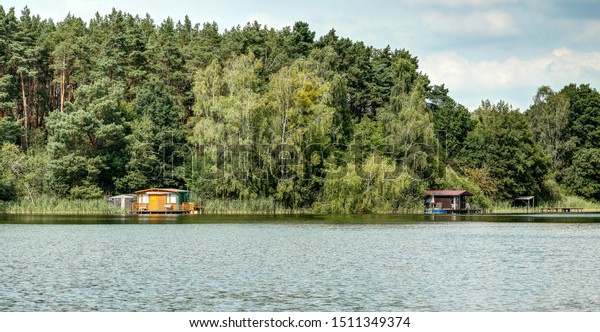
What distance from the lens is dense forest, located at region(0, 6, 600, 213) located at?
7906 centimetres

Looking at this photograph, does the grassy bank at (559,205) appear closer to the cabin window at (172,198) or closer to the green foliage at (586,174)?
the green foliage at (586,174)

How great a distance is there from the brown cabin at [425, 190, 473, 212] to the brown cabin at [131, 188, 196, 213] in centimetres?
2628

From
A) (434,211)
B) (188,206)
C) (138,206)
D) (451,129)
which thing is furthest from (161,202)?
(451,129)

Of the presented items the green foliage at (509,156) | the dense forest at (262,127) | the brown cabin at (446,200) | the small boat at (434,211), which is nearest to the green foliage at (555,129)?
the dense forest at (262,127)

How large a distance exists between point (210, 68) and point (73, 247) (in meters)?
45.7

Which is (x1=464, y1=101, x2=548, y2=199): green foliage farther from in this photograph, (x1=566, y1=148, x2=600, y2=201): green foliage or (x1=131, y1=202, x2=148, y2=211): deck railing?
(x1=131, y1=202, x2=148, y2=211): deck railing

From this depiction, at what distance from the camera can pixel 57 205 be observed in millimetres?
81188

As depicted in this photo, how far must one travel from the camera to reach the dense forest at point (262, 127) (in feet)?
259

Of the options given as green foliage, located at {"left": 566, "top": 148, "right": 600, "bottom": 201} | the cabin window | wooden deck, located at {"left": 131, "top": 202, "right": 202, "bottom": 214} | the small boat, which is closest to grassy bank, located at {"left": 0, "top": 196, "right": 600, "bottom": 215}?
wooden deck, located at {"left": 131, "top": 202, "right": 202, "bottom": 214}

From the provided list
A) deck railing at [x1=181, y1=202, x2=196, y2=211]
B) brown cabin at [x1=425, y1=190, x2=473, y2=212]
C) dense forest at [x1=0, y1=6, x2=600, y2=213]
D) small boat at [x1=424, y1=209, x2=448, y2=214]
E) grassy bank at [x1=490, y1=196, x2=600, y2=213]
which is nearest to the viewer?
dense forest at [x1=0, y1=6, x2=600, y2=213]

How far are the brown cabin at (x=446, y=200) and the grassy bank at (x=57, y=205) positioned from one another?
34.7 m

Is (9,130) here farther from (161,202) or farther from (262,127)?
(262,127)

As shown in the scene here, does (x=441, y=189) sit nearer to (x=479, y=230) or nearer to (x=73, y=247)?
(x=479, y=230)

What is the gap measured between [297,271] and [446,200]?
6111 cm
